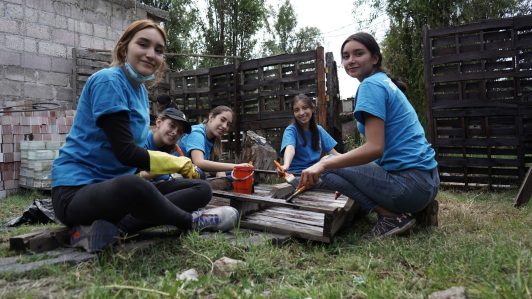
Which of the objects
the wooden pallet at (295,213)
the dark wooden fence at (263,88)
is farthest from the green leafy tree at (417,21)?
the wooden pallet at (295,213)

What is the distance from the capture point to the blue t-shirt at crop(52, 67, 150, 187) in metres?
1.81

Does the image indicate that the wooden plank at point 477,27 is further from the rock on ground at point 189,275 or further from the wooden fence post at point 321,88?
the rock on ground at point 189,275

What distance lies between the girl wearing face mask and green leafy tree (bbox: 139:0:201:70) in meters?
9.76

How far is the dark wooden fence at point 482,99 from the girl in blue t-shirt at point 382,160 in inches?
119

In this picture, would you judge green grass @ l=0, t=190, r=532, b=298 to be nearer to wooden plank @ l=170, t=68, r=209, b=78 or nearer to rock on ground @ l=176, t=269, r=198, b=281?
rock on ground @ l=176, t=269, r=198, b=281

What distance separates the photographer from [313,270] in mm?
1683

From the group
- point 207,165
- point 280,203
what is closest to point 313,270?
point 280,203

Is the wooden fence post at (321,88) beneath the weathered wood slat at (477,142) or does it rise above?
above

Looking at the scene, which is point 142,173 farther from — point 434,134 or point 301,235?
point 434,134

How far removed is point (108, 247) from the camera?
182 cm

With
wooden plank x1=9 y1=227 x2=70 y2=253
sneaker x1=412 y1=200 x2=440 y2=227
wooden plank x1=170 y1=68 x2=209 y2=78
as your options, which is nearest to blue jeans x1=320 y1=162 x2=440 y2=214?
sneaker x1=412 y1=200 x2=440 y2=227

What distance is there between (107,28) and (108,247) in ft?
20.2

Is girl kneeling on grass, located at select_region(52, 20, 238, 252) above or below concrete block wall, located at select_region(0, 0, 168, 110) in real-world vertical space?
below

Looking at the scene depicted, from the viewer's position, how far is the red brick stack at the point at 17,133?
4.56 m
